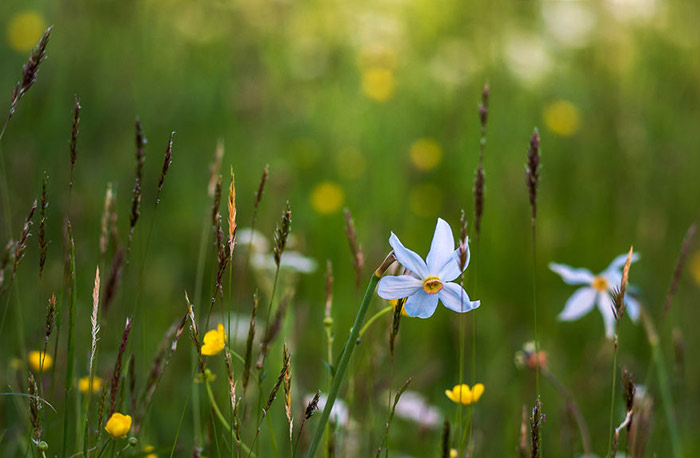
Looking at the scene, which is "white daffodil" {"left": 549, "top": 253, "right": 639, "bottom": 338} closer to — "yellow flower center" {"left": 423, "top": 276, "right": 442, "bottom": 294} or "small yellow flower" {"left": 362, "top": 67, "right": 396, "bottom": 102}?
"yellow flower center" {"left": 423, "top": 276, "right": 442, "bottom": 294}

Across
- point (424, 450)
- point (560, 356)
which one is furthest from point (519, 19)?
point (424, 450)

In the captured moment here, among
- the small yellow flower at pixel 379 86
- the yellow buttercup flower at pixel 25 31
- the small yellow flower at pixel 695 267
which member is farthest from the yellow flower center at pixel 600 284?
the yellow buttercup flower at pixel 25 31

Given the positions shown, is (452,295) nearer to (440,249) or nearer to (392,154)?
(440,249)

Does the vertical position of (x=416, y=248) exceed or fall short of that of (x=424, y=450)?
it exceeds it

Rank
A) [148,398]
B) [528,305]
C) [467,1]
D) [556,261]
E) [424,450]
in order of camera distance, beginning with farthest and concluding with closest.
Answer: [467,1] < [556,261] < [528,305] < [424,450] < [148,398]

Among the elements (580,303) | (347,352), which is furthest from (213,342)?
(580,303)

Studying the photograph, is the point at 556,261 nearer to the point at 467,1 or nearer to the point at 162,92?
the point at 162,92

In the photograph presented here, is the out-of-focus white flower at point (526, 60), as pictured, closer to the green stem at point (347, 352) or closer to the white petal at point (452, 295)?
the white petal at point (452, 295)
